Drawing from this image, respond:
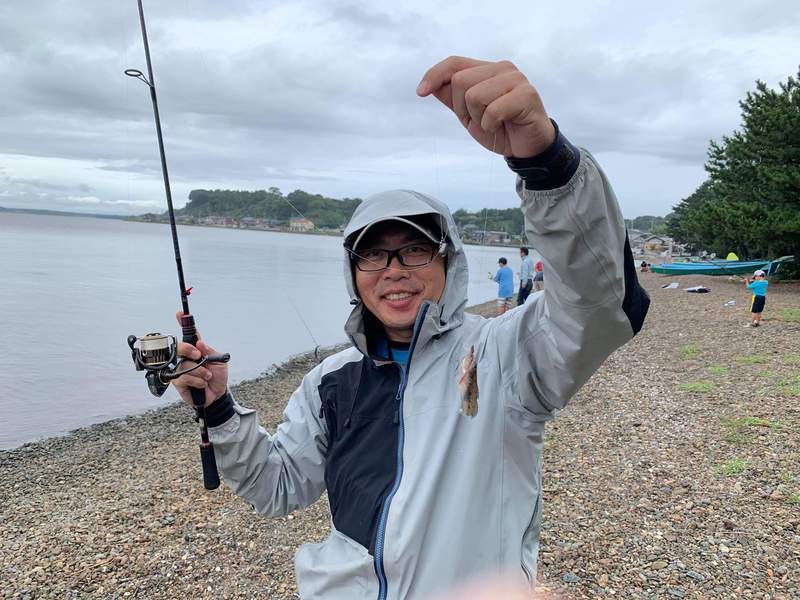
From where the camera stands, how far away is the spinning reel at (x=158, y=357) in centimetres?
229

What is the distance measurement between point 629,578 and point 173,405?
12.0m

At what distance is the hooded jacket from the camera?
1.45 metres

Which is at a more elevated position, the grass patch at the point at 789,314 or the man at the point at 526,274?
the man at the point at 526,274

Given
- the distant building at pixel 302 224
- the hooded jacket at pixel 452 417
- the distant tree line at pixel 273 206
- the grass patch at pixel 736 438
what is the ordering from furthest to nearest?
1. the grass patch at pixel 736 438
2. the distant building at pixel 302 224
3. the distant tree line at pixel 273 206
4. the hooded jacket at pixel 452 417

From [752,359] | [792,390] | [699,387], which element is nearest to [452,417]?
[792,390]

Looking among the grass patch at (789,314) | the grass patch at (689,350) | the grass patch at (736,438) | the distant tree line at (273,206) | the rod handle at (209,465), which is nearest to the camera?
the rod handle at (209,465)

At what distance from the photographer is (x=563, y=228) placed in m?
1.41

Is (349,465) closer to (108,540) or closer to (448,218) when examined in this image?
(448,218)

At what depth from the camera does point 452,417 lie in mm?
1797

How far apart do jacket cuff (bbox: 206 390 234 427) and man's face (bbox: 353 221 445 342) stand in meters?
0.74

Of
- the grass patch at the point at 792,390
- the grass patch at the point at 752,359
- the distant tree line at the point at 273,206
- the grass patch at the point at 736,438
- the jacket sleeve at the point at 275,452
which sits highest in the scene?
the distant tree line at the point at 273,206

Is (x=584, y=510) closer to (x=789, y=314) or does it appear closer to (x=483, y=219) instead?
(x=483, y=219)

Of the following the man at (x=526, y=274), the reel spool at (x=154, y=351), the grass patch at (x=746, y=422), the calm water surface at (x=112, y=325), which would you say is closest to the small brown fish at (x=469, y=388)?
the reel spool at (x=154, y=351)

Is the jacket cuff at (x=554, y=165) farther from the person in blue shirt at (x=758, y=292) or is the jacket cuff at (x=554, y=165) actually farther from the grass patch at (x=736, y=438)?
the person in blue shirt at (x=758, y=292)
